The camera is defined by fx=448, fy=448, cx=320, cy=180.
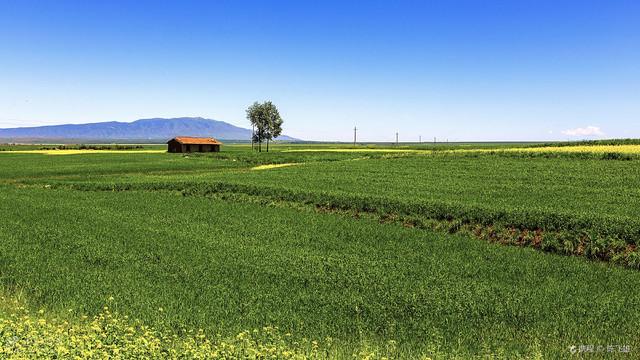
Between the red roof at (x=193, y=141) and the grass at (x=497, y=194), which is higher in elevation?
the red roof at (x=193, y=141)

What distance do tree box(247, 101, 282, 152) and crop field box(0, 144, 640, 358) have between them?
345ft

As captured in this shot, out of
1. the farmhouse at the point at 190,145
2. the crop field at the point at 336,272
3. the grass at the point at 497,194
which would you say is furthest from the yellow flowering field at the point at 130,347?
the farmhouse at the point at 190,145

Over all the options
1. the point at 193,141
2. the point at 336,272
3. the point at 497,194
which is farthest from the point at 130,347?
the point at 193,141

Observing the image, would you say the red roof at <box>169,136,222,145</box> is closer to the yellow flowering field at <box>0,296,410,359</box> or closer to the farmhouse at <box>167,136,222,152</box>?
the farmhouse at <box>167,136,222,152</box>

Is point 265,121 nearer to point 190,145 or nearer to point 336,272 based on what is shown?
point 190,145

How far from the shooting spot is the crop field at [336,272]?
10367 mm

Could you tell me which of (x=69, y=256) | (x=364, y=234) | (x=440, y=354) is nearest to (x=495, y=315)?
(x=440, y=354)

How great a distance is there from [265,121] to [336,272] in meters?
Result: 126

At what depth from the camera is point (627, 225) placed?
19.4m

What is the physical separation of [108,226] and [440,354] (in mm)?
20014

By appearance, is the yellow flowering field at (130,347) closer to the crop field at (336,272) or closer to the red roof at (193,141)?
the crop field at (336,272)

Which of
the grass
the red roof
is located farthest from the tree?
the grass

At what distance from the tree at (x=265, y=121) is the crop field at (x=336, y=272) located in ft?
345

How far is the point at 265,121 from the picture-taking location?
138 meters
